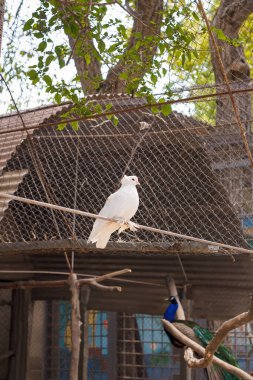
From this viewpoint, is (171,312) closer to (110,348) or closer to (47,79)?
(110,348)

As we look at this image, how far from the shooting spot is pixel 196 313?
734cm

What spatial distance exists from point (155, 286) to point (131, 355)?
1333 mm

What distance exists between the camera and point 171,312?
662cm

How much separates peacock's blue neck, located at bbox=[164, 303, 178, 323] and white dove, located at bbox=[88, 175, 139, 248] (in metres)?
1.56

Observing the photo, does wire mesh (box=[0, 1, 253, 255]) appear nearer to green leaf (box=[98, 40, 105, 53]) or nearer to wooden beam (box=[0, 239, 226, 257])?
wooden beam (box=[0, 239, 226, 257])

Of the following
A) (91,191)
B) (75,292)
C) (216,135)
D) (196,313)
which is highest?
(216,135)

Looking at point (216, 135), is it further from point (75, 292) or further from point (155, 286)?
point (75, 292)

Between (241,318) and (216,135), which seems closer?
(241,318)

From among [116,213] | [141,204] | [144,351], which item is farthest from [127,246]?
Answer: [144,351]

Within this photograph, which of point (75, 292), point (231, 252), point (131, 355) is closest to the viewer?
point (75, 292)

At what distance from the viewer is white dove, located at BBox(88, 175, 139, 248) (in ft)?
16.8

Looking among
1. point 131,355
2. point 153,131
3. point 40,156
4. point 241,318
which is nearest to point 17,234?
point 40,156

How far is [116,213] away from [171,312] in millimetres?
1713

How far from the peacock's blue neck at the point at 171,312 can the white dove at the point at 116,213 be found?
1.56 m
